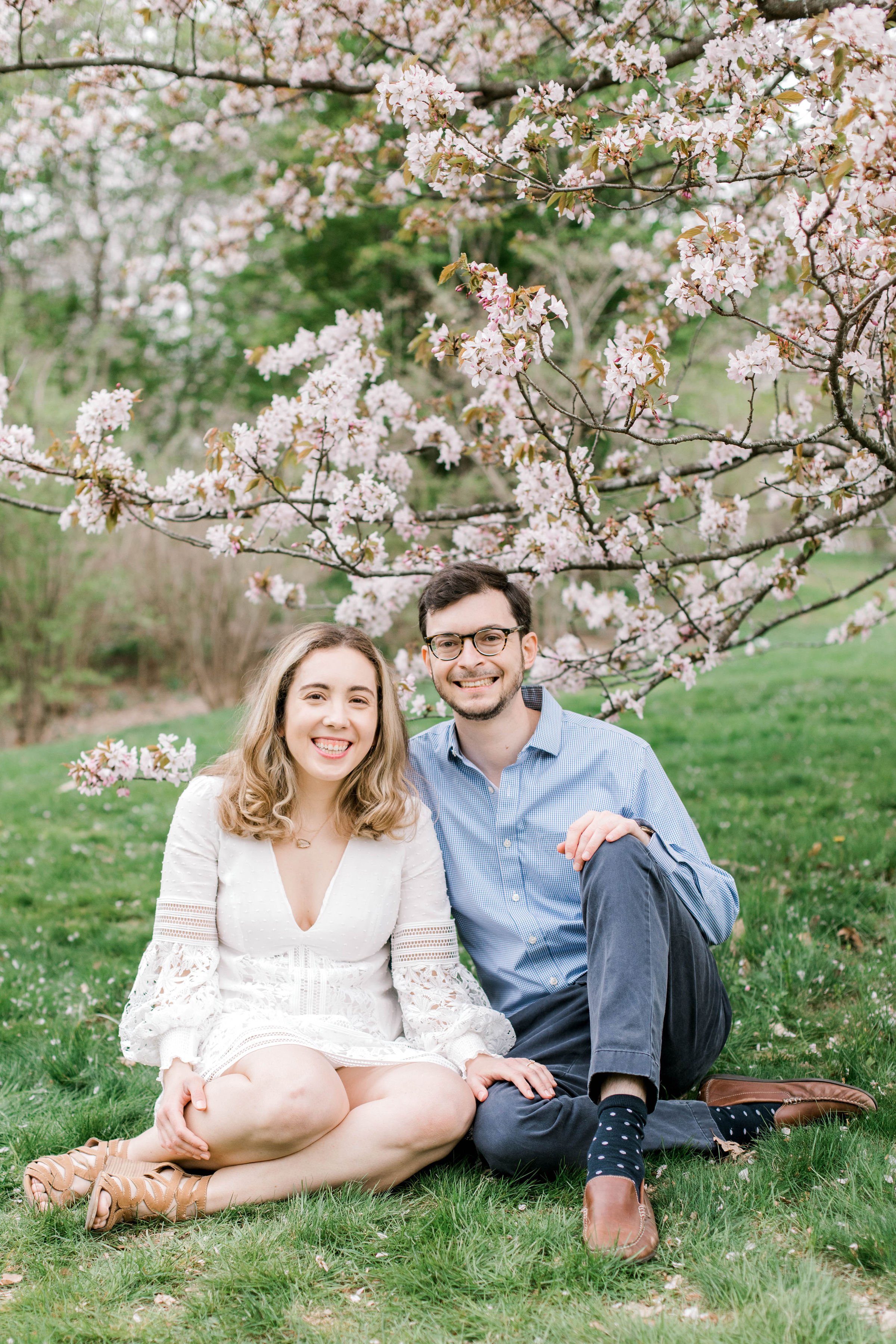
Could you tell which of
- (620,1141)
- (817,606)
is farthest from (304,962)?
(817,606)

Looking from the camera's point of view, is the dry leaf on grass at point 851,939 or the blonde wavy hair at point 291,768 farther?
the dry leaf on grass at point 851,939

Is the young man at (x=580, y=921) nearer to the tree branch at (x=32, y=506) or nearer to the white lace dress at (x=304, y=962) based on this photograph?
the white lace dress at (x=304, y=962)

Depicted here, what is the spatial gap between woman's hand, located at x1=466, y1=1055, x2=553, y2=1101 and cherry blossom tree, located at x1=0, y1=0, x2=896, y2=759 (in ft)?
4.67

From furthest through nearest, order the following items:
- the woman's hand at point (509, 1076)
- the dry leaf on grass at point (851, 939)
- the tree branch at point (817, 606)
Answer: the tree branch at point (817, 606) < the dry leaf on grass at point (851, 939) < the woman's hand at point (509, 1076)

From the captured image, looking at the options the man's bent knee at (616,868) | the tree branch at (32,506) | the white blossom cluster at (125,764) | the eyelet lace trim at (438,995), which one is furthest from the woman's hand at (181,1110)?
the tree branch at (32,506)

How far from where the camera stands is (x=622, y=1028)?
7.20 ft

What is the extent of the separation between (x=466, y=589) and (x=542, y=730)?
420mm

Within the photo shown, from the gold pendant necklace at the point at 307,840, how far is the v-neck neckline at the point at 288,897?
0.06m

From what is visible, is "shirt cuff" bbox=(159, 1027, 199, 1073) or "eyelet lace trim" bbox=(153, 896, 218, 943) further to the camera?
"eyelet lace trim" bbox=(153, 896, 218, 943)

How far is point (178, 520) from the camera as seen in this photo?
3.46 m

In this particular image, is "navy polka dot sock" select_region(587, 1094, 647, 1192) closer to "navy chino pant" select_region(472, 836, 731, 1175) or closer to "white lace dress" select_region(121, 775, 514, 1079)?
"navy chino pant" select_region(472, 836, 731, 1175)

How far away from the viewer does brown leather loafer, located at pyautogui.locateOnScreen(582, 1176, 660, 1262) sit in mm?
2016

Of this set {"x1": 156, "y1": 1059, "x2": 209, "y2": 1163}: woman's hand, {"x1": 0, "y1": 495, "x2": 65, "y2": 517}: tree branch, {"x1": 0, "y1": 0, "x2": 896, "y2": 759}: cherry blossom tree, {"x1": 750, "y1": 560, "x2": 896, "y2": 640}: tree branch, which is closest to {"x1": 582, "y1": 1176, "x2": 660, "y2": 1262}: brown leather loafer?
{"x1": 156, "y1": 1059, "x2": 209, "y2": 1163}: woman's hand

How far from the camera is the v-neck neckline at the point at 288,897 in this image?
2598mm
